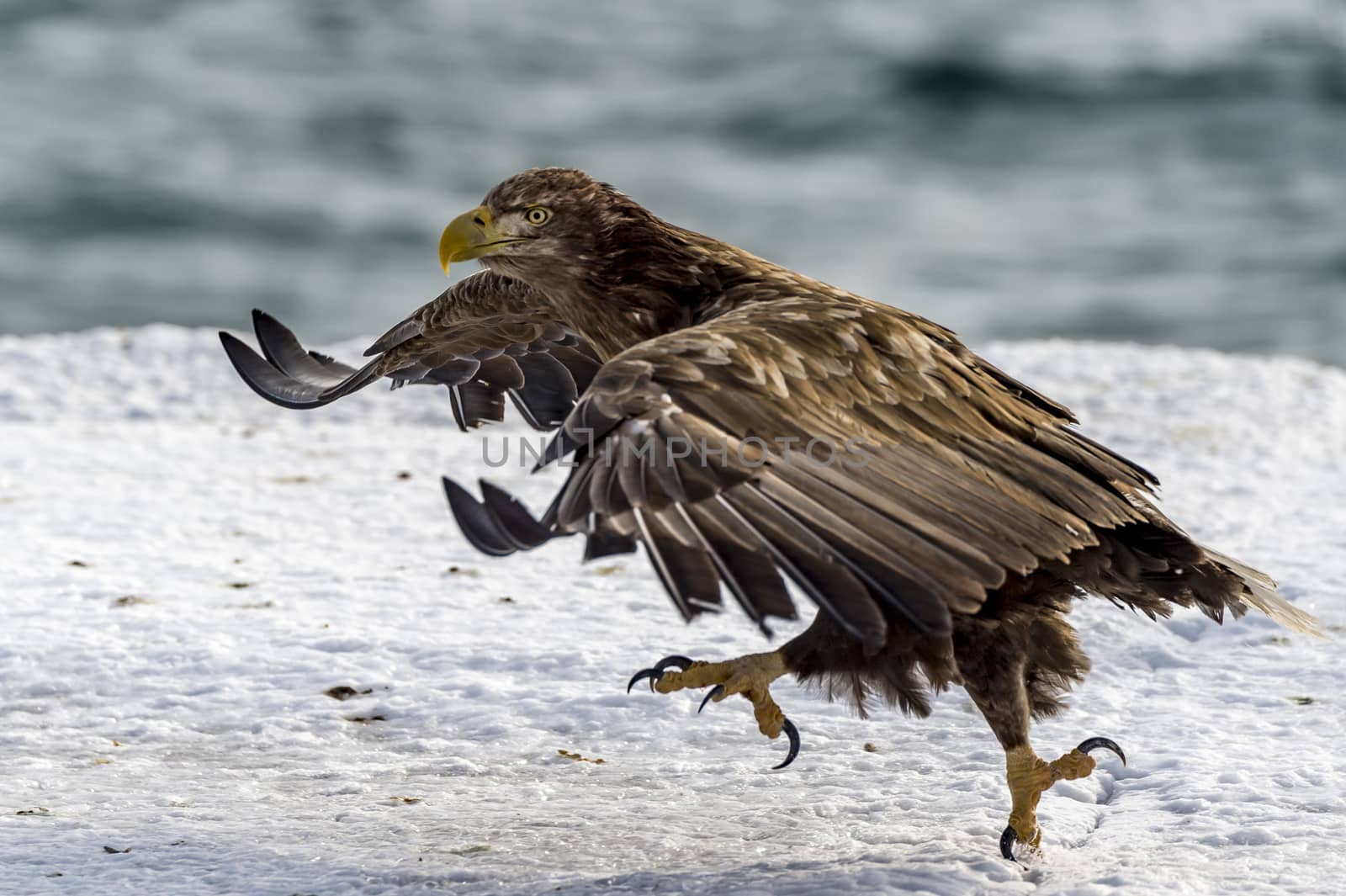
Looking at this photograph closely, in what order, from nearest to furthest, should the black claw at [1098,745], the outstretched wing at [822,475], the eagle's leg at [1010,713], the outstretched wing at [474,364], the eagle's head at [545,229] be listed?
the outstretched wing at [822,475] → the eagle's leg at [1010,713] → the black claw at [1098,745] → the eagle's head at [545,229] → the outstretched wing at [474,364]

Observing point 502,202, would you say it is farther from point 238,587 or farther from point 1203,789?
point 1203,789

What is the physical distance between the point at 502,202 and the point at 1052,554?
2.03 metres

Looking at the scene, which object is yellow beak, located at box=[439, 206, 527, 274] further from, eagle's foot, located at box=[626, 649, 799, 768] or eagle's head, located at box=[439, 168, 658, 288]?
eagle's foot, located at box=[626, 649, 799, 768]

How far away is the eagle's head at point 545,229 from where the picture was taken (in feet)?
14.6

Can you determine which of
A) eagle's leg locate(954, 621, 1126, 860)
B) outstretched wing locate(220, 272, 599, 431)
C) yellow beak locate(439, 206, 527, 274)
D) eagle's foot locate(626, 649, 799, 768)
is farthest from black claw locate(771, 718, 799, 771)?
yellow beak locate(439, 206, 527, 274)

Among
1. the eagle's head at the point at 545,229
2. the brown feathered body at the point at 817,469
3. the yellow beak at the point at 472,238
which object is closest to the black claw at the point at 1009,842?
the brown feathered body at the point at 817,469

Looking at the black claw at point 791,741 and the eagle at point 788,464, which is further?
the black claw at point 791,741

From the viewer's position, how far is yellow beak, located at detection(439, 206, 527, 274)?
14.8 ft

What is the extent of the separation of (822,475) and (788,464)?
70 mm

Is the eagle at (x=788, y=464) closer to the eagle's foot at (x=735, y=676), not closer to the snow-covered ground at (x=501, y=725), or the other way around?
the eagle's foot at (x=735, y=676)

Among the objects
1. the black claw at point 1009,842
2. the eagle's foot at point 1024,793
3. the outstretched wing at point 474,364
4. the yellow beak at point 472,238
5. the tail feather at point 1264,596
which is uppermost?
the yellow beak at point 472,238

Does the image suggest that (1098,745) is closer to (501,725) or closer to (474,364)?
(501,725)

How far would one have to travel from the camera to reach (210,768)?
166 inches

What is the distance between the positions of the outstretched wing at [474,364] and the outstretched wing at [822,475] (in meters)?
1.10
